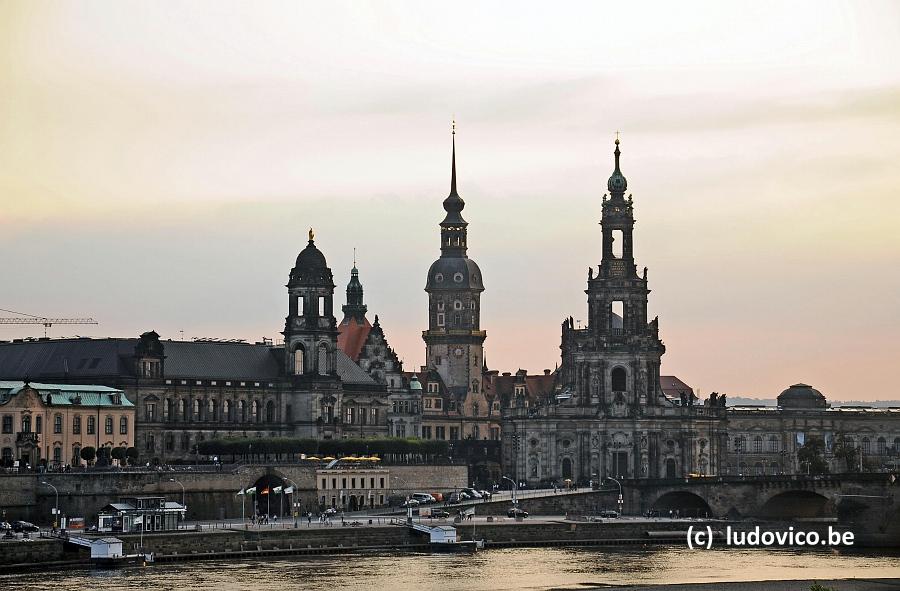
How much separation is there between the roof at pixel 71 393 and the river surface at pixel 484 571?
33949 millimetres

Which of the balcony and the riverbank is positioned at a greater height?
the balcony

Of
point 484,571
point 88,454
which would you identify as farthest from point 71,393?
point 484,571

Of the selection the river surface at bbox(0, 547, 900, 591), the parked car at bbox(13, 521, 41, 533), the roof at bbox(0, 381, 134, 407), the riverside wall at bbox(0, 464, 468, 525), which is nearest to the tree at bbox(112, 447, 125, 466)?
the roof at bbox(0, 381, 134, 407)

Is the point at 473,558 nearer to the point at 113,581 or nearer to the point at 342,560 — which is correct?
the point at 342,560

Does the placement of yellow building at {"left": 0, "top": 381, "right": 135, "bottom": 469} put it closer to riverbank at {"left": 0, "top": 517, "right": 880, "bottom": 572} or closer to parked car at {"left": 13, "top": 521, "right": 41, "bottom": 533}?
parked car at {"left": 13, "top": 521, "right": 41, "bottom": 533}

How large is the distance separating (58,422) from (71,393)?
13.5 ft

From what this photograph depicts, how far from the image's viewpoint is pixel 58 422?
18925cm

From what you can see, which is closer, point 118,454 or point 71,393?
point 118,454

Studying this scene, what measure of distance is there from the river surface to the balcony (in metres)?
31.2

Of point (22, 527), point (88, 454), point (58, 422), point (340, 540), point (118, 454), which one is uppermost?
point (58, 422)

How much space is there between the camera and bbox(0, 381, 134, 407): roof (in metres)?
188

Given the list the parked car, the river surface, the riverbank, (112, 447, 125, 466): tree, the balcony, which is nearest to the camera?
the river surface

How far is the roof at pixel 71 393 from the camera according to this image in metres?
188

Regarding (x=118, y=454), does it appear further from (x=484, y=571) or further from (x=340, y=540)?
(x=484, y=571)
